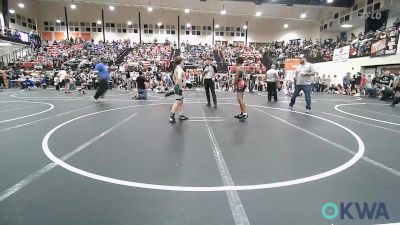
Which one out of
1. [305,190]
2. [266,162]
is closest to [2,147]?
[266,162]

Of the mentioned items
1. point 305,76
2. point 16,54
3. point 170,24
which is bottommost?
point 305,76

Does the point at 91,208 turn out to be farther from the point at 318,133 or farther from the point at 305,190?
Answer: the point at 318,133

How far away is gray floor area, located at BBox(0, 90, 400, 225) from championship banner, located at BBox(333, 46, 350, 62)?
60.4 feet

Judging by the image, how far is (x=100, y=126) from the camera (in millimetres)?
5871

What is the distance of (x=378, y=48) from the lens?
17953mm

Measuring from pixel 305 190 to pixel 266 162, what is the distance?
2.85 ft

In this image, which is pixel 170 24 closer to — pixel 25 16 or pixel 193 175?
pixel 25 16

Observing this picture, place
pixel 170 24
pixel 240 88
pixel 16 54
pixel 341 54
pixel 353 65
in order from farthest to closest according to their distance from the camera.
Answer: pixel 170 24, pixel 16 54, pixel 341 54, pixel 353 65, pixel 240 88

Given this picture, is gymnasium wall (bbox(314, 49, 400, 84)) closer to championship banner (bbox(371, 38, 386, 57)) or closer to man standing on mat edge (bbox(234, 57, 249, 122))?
championship banner (bbox(371, 38, 386, 57))
